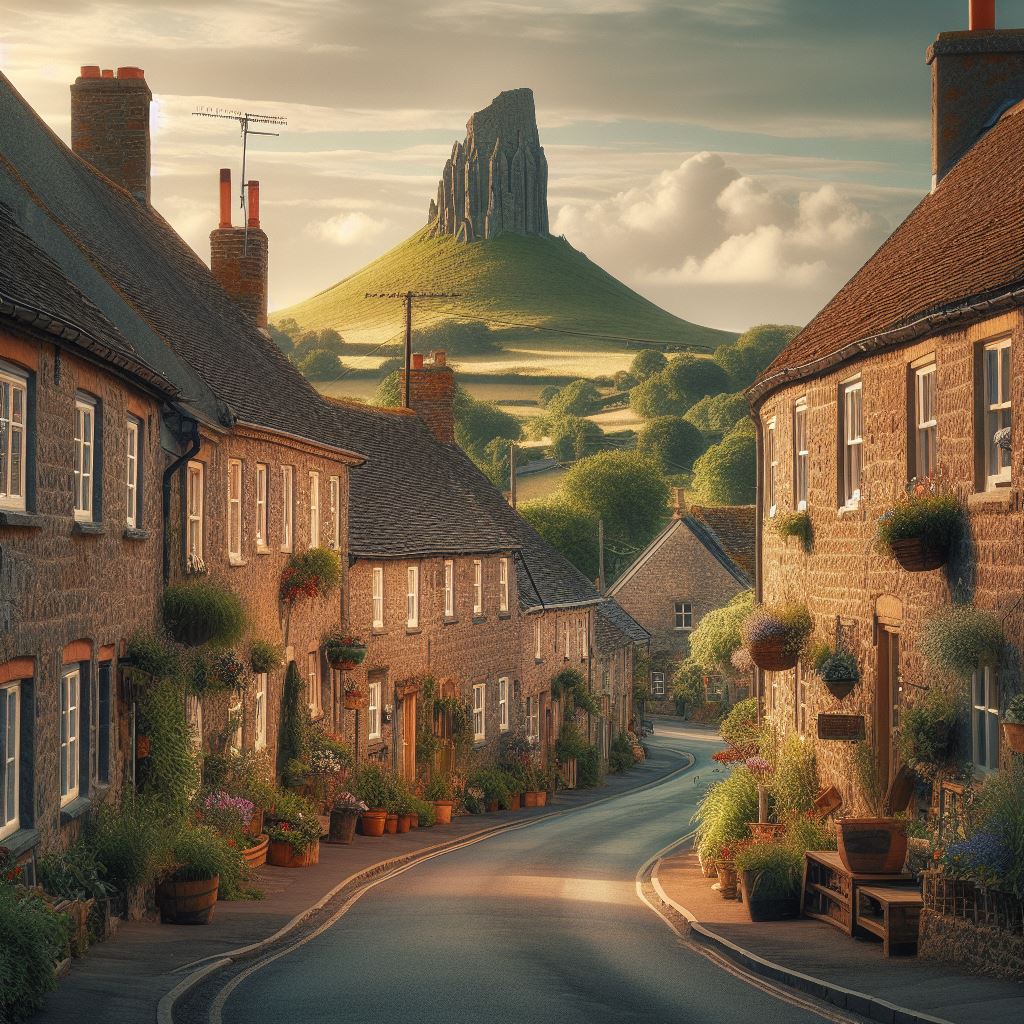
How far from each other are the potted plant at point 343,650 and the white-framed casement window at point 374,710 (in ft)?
8.19

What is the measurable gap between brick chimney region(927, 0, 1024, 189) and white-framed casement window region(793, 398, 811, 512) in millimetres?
4384

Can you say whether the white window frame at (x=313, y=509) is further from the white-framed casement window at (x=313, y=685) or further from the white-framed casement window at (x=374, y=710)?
the white-framed casement window at (x=374, y=710)

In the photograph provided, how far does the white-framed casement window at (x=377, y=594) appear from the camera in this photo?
3208cm

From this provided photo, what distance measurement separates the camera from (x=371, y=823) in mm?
28750

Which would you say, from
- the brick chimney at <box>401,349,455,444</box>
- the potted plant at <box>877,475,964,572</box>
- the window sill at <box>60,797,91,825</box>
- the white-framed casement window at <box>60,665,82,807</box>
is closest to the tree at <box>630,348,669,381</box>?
the brick chimney at <box>401,349,455,444</box>

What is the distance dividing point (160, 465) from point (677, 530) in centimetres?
5346

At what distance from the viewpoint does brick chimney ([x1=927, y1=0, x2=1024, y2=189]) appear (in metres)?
22.8

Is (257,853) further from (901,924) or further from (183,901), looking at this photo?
(901,924)

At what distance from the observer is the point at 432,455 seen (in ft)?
136

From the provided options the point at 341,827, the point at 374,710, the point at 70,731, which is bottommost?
the point at 341,827

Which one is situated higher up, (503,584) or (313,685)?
(503,584)

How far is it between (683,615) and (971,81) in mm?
50033

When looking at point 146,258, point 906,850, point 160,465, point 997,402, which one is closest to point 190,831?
point 160,465

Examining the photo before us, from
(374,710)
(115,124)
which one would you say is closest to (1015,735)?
(374,710)
